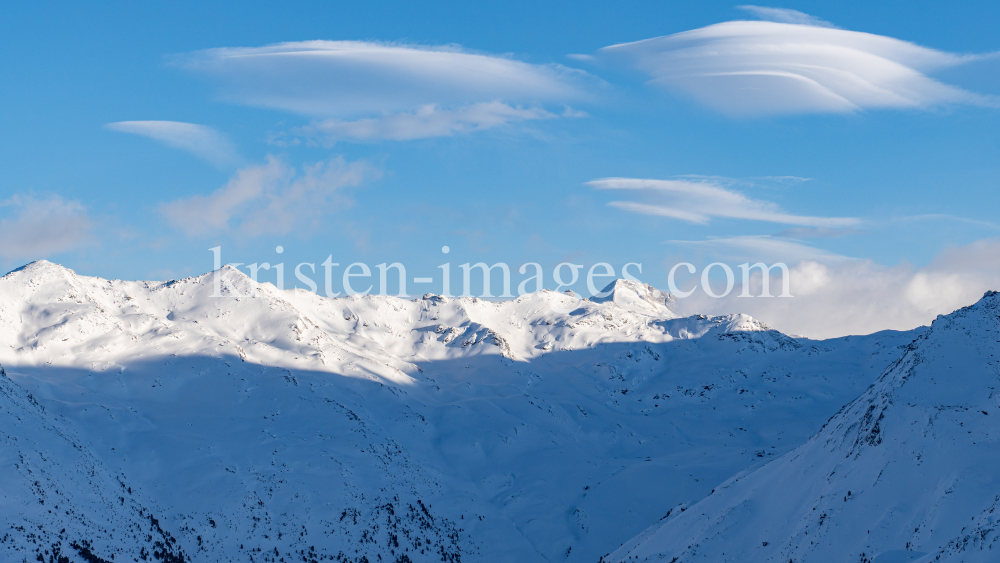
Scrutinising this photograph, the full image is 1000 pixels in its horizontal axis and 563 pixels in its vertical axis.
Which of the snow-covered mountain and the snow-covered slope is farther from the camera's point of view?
the snow-covered mountain

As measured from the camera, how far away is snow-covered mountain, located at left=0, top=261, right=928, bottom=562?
240 ft

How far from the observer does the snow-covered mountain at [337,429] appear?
73.2 metres

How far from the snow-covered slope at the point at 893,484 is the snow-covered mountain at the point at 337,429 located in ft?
7.71

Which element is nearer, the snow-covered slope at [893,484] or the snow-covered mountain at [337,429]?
the snow-covered slope at [893,484]

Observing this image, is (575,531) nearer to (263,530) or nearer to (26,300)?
(263,530)

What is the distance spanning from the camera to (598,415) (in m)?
148

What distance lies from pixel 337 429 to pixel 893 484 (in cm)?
7594

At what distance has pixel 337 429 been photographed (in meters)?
106

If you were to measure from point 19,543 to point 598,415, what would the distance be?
10896 centimetres

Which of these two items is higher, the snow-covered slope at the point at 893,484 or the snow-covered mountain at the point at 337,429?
the snow-covered slope at the point at 893,484

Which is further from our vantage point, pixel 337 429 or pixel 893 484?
pixel 337 429

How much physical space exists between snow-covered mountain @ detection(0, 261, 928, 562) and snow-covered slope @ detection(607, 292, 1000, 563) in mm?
2349

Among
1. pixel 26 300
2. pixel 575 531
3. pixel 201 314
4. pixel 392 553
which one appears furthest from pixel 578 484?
pixel 26 300

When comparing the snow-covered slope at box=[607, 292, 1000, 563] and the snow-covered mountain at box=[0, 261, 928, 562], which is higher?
Result: the snow-covered slope at box=[607, 292, 1000, 563]
